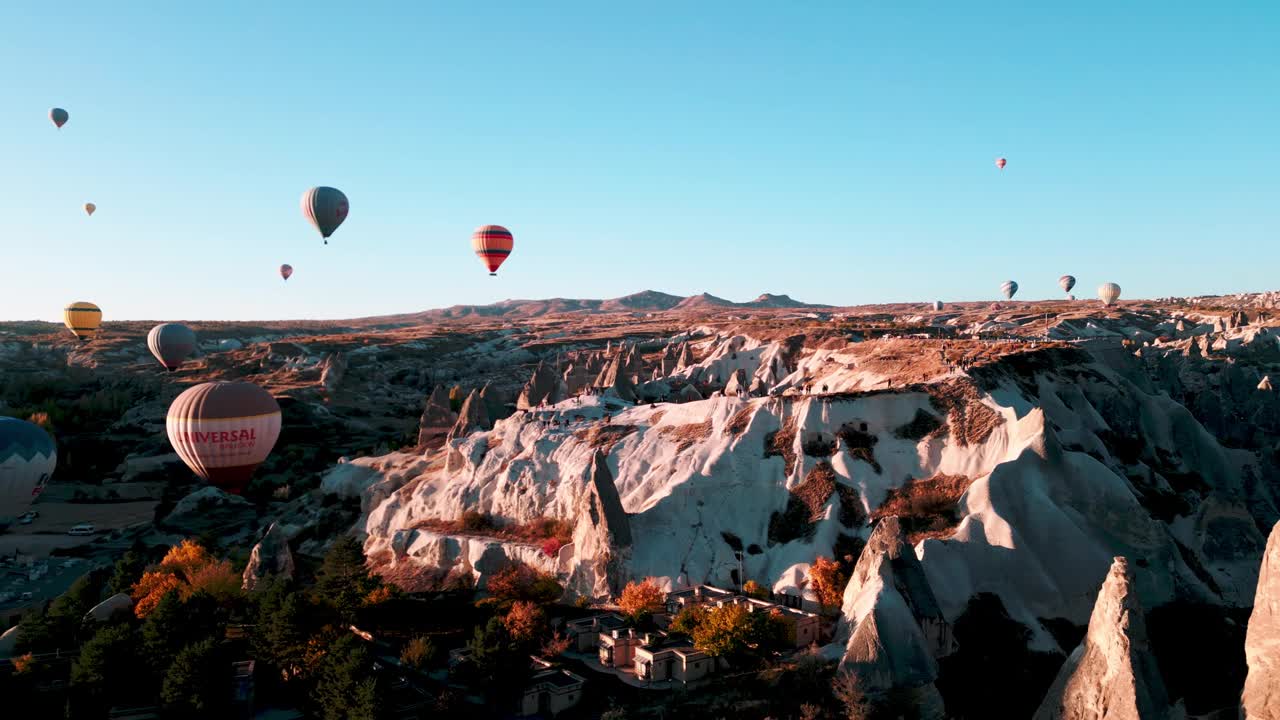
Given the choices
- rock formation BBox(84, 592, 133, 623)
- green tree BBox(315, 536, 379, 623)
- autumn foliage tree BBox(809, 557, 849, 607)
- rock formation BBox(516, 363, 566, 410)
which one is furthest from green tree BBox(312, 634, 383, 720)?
rock formation BBox(516, 363, 566, 410)

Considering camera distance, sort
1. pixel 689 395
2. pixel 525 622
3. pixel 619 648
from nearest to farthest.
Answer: pixel 619 648 < pixel 525 622 < pixel 689 395

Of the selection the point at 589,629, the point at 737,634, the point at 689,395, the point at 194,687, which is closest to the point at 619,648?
the point at 589,629

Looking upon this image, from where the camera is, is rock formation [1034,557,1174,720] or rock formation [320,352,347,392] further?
rock formation [320,352,347,392]

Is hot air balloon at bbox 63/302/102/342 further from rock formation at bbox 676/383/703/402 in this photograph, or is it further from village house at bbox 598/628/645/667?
village house at bbox 598/628/645/667

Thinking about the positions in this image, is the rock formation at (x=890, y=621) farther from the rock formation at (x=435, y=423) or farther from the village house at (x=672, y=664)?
the rock formation at (x=435, y=423)

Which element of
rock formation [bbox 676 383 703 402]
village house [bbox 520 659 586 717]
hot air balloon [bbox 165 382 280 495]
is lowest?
village house [bbox 520 659 586 717]

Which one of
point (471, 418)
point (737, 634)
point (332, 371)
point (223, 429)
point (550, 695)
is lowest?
point (550, 695)

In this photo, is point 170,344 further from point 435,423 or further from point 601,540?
point 601,540
